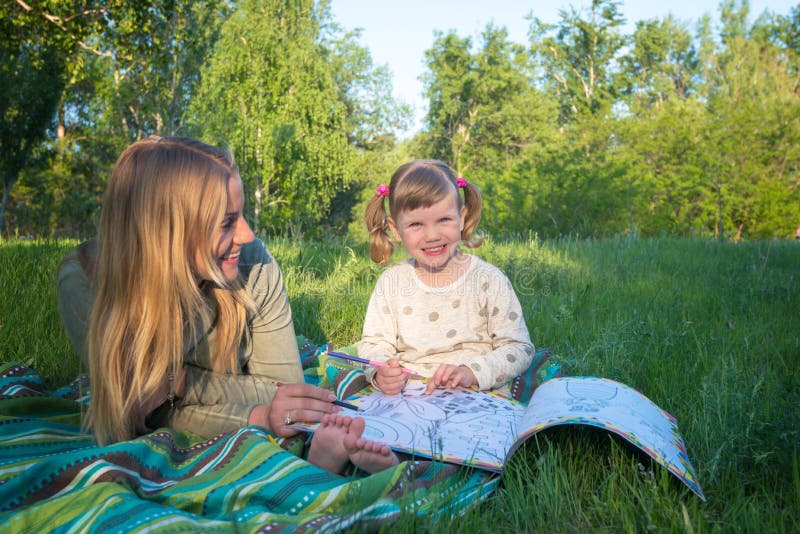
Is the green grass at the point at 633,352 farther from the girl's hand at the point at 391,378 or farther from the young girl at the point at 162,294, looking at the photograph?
the girl's hand at the point at 391,378

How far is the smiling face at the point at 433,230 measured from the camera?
9.02 feet

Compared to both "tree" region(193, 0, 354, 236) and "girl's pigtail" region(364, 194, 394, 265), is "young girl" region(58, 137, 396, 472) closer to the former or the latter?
"girl's pigtail" region(364, 194, 394, 265)

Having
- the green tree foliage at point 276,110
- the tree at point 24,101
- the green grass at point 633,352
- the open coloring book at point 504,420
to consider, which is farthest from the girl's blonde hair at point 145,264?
the green tree foliage at point 276,110

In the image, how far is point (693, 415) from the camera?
2.10 metres

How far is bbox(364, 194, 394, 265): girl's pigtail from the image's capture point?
3129 millimetres

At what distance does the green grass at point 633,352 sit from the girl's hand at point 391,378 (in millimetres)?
709

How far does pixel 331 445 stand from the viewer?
6.16 ft

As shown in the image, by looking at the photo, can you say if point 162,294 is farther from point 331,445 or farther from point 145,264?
point 331,445

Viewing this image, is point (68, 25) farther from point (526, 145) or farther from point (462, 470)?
point (526, 145)

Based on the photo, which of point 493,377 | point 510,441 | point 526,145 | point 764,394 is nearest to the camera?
point 510,441

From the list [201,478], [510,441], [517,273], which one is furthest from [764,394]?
[517,273]

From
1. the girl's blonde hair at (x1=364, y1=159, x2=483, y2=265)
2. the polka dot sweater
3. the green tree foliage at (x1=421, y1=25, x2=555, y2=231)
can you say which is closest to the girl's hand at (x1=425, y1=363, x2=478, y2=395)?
the polka dot sweater

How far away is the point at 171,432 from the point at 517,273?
3.52 metres

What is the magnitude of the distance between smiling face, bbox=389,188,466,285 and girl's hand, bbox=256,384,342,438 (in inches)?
34.5
